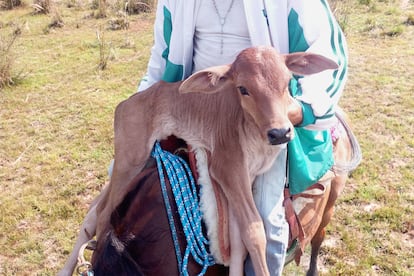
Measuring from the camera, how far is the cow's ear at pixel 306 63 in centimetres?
153

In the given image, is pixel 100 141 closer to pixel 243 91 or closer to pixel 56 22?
pixel 243 91

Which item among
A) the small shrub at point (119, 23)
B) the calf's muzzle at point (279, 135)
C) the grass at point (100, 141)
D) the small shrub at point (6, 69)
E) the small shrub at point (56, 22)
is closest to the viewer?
the calf's muzzle at point (279, 135)

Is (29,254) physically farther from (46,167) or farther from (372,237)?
(372,237)

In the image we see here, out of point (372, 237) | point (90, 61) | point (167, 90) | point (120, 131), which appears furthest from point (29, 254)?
point (90, 61)

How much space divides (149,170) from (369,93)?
3.99 m

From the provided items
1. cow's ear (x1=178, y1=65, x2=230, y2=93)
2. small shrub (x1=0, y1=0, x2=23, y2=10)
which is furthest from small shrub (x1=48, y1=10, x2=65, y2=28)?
cow's ear (x1=178, y1=65, x2=230, y2=93)

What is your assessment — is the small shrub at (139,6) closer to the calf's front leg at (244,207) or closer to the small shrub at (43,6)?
the small shrub at (43,6)

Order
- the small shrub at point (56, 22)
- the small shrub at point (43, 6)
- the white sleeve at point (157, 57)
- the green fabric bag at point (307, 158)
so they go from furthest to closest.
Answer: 1. the small shrub at point (43, 6)
2. the small shrub at point (56, 22)
3. the white sleeve at point (157, 57)
4. the green fabric bag at point (307, 158)

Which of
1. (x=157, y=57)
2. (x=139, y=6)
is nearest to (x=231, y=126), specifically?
(x=157, y=57)

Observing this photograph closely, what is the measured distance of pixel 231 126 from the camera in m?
1.67

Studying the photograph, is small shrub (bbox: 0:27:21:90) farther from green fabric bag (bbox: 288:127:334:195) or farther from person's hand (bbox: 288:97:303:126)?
person's hand (bbox: 288:97:303:126)

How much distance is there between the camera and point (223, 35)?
6.22 feet

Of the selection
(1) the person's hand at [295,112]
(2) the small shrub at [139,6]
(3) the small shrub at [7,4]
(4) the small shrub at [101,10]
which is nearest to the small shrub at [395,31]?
(2) the small shrub at [139,6]

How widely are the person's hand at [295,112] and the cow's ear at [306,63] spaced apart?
0.41ft
